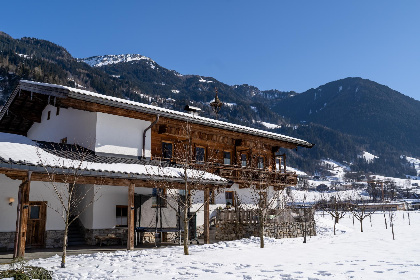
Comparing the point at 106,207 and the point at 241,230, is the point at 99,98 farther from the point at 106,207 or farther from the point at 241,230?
the point at 241,230

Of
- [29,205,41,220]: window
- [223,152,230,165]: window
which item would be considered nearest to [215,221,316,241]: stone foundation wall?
[223,152,230,165]: window

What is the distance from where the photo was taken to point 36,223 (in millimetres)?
16656

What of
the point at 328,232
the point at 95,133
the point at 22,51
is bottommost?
the point at 328,232

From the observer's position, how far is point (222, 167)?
23172 mm

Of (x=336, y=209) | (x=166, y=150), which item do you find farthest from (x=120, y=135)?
(x=336, y=209)

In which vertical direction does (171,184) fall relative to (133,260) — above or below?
above

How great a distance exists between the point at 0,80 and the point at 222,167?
93832mm

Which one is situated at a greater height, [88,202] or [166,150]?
[166,150]

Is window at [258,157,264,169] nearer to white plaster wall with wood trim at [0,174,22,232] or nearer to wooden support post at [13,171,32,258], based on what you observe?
white plaster wall with wood trim at [0,174,22,232]

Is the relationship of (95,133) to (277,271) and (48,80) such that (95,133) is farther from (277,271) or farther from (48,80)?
(48,80)

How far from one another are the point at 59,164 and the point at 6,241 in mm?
5240

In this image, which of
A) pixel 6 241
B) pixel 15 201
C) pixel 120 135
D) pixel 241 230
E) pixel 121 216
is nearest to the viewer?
pixel 6 241

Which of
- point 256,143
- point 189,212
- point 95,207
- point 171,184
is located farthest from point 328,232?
point 95,207

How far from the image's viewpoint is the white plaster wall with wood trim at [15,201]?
15.5m
